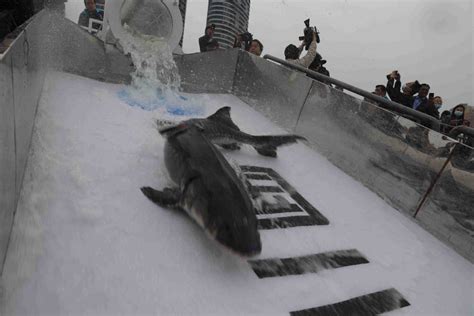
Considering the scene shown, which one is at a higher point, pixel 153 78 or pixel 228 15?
pixel 228 15

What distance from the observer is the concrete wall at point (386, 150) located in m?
3.56

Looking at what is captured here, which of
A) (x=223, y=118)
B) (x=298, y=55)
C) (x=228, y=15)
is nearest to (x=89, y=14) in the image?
(x=298, y=55)

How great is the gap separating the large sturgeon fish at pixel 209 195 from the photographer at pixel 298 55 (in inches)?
193

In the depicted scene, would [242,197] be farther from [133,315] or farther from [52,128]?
[52,128]

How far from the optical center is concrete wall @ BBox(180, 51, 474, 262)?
356cm

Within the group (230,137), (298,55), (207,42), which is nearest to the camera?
Answer: (230,137)

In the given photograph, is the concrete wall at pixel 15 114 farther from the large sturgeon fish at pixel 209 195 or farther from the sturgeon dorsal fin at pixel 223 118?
the sturgeon dorsal fin at pixel 223 118

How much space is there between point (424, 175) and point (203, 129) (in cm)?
257

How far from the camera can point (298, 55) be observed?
292 inches

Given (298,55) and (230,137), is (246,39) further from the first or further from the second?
(230,137)

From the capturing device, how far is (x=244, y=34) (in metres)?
9.02

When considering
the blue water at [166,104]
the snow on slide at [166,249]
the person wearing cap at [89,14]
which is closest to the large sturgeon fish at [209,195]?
the snow on slide at [166,249]

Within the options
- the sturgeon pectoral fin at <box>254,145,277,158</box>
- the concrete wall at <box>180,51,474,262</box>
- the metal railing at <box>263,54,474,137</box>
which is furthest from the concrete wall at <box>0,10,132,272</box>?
the metal railing at <box>263,54,474,137</box>

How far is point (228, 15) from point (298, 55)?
13.3 m
